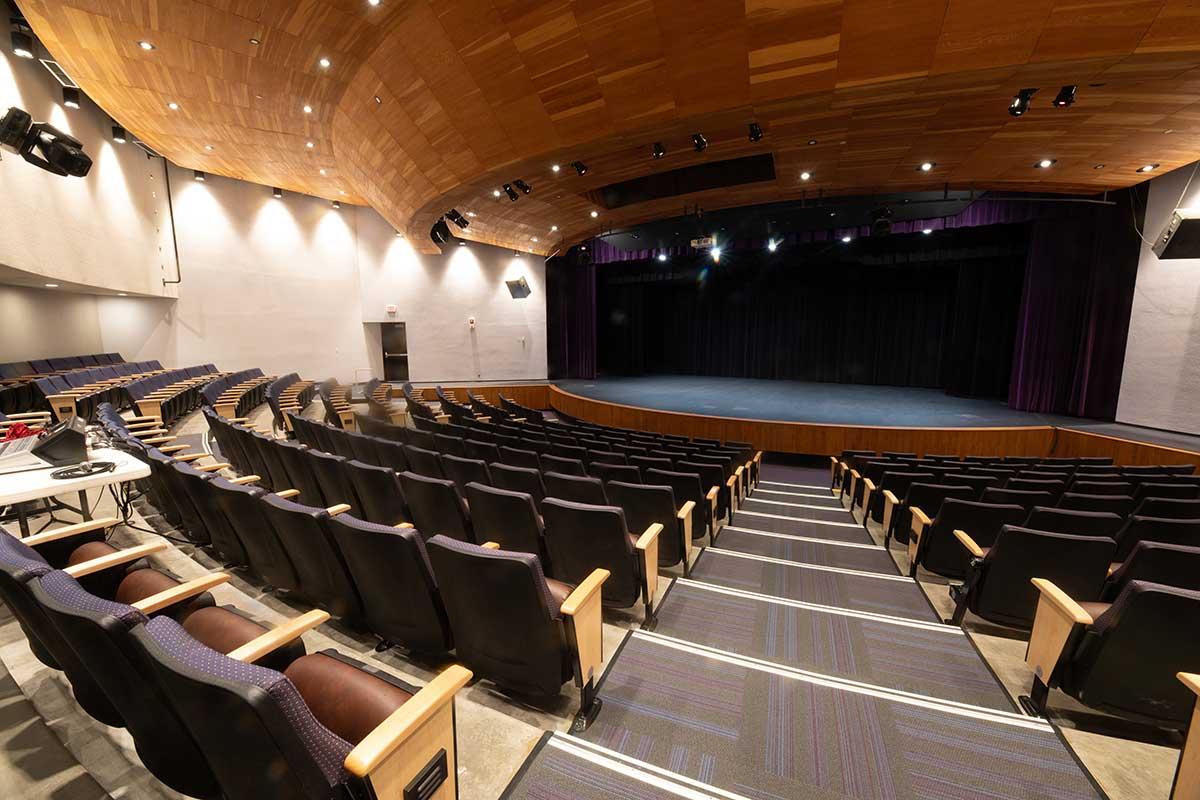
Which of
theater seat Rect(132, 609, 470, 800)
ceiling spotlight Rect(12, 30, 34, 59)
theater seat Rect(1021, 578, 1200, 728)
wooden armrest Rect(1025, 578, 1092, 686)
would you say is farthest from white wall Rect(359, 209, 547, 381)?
theater seat Rect(1021, 578, 1200, 728)

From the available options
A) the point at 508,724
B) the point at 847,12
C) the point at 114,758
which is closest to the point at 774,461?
the point at 847,12

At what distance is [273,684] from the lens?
103 centimetres

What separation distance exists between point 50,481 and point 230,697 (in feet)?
9.60

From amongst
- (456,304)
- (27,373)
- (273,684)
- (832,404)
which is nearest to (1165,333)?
(832,404)

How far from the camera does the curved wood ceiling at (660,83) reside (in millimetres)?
3984

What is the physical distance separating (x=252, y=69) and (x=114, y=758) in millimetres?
7391

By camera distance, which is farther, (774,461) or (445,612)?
(774,461)

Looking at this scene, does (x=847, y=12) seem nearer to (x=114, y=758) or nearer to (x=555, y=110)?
(x=555, y=110)

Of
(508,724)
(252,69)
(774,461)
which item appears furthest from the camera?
(774,461)

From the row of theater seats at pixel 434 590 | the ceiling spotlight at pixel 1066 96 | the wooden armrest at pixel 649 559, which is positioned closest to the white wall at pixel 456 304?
the row of theater seats at pixel 434 590

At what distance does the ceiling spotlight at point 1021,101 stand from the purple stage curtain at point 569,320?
12.0m

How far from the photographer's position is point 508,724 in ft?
6.26

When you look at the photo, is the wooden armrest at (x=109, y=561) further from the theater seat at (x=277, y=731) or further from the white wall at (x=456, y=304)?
the white wall at (x=456, y=304)

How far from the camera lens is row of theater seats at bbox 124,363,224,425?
6.82 meters
